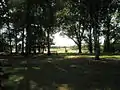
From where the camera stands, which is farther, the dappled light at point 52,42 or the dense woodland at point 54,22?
the dense woodland at point 54,22

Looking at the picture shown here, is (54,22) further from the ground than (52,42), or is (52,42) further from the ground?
(54,22)

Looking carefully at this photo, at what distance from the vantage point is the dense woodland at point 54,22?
26594mm

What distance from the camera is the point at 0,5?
1208 inches

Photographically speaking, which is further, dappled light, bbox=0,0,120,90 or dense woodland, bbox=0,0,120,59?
dense woodland, bbox=0,0,120,59

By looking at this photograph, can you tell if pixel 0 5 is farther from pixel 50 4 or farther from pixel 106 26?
pixel 106 26

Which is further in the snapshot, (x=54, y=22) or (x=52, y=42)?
(x=52, y=42)

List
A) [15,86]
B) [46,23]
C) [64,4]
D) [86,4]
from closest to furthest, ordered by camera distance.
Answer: [15,86]
[86,4]
[64,4]
[46,23]

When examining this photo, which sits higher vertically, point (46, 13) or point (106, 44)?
point (46, 13)

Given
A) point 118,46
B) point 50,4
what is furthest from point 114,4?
point 118,46

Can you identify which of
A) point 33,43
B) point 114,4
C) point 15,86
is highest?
point 114,4

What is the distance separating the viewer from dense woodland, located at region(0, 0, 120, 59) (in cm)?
2659

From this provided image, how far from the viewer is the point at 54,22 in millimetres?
39062

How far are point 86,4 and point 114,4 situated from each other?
2.73 meters

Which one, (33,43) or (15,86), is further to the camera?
(33,43)
